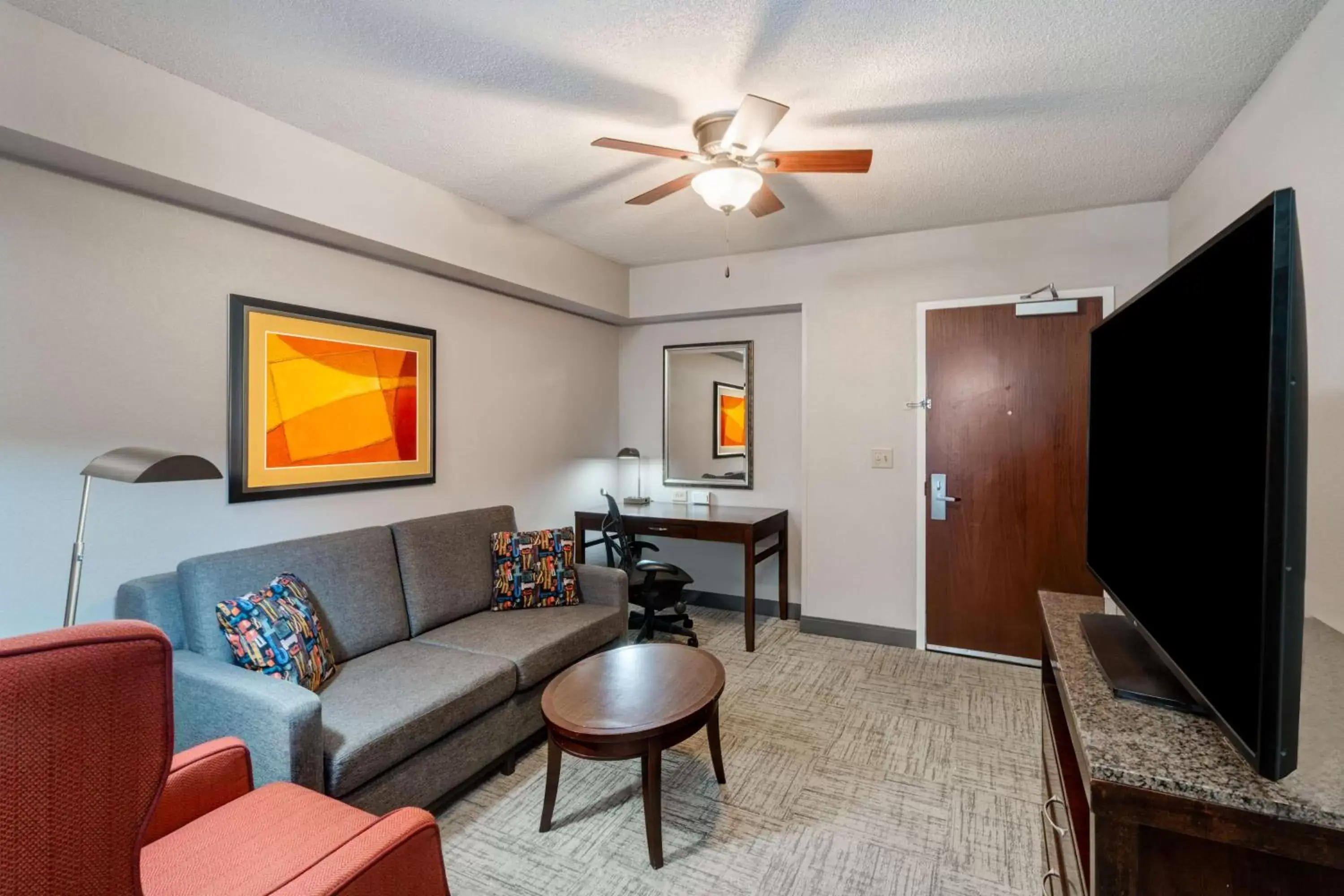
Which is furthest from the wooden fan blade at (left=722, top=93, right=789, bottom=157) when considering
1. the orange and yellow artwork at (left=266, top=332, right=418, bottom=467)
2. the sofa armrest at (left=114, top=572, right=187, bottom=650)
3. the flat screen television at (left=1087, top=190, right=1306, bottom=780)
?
the sofa armrest at (left=114, top=572, right=187, bottom=650)

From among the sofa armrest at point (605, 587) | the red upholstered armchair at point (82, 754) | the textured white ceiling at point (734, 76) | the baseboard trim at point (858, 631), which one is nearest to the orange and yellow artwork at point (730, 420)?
the baseboard trim at point (858, 631)

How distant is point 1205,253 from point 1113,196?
255 cm

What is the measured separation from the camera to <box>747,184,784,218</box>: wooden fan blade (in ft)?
7.67

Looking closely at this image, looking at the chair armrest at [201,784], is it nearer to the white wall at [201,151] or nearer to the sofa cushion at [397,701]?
the sofa cushion at [397,701]

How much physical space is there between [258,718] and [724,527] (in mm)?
2457

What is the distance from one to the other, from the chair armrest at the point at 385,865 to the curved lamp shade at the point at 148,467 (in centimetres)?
93

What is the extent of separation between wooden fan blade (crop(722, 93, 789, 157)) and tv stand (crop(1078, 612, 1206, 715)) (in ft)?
5.35

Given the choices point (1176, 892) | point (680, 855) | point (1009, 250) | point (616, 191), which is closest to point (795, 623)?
point (680, 855)

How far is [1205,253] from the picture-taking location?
A: 3.31ft

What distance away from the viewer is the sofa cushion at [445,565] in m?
2.65

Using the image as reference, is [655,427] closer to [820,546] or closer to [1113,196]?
[820,546]

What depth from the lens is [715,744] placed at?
7.07 feet

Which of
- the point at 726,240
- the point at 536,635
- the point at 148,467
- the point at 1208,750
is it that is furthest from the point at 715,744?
the point at 726,240

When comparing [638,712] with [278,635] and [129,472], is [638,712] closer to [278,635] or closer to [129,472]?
[278,635]
